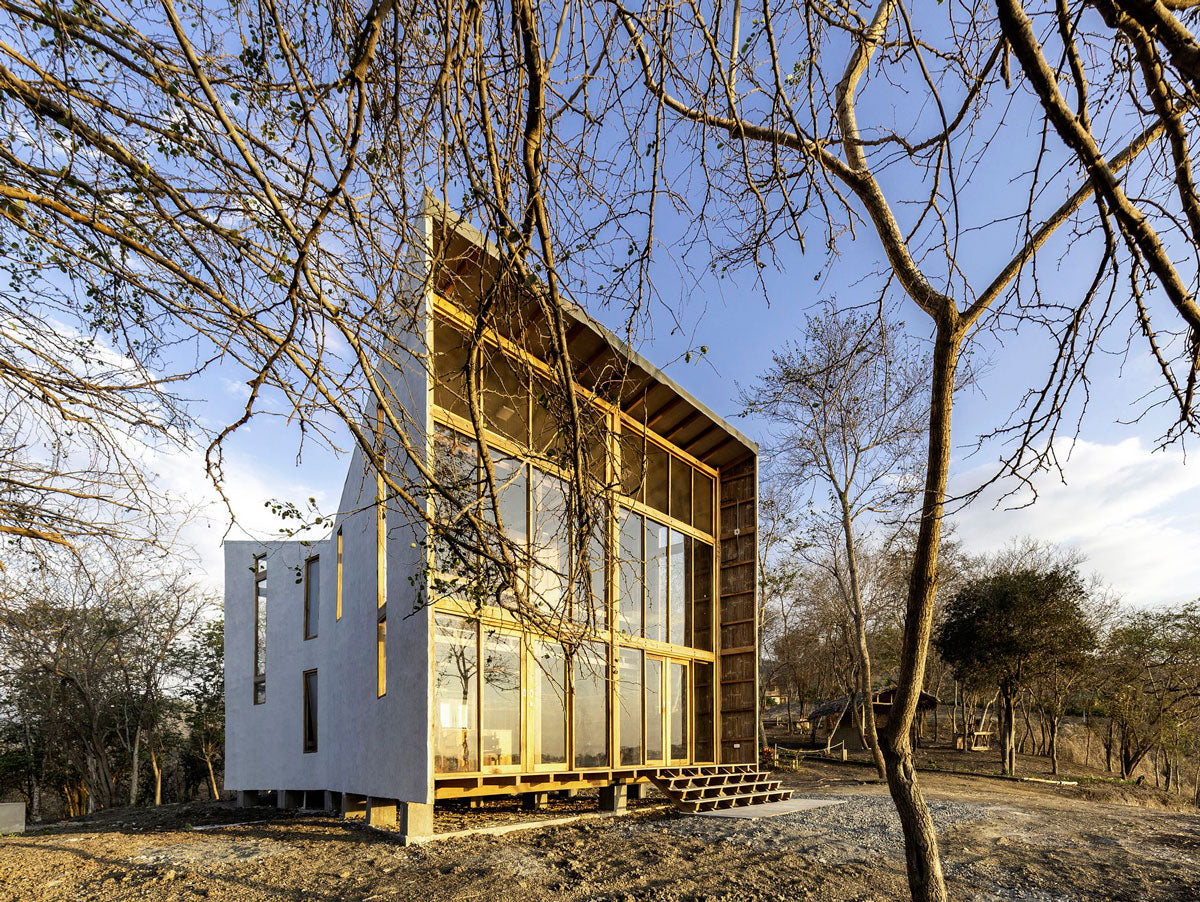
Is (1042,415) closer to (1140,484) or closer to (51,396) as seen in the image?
(1140,484)

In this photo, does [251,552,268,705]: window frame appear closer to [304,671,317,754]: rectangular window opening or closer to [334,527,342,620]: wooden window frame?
[304,671,317,754]: rectangular window opening

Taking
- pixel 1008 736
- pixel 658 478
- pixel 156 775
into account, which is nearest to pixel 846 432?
pixel 658 478

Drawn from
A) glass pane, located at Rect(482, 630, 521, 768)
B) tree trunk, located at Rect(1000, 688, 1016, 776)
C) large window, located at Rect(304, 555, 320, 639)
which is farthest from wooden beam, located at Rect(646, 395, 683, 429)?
tree trunk, located at Rect(1000, 688, 1016, 776)

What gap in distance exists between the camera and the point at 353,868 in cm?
→ 725

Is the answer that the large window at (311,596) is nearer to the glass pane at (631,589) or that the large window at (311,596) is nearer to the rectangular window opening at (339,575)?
the rectangular window opening at (339,575)

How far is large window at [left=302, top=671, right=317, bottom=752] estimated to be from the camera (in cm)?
1362

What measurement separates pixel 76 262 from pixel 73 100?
772mm

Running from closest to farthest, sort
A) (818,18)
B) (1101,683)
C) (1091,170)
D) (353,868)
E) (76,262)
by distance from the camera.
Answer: (1091,170)
(818,18)
(76,262)
(353,868)
(1101,683)

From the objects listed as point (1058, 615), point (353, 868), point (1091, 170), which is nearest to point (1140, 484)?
point (1091, 170)

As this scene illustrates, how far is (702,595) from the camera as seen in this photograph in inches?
551

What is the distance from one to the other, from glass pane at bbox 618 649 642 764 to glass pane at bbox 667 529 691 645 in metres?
1.24

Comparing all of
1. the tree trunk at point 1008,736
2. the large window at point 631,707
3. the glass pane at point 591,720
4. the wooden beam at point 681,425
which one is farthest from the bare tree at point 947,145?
the tree trunk at point 1008,736

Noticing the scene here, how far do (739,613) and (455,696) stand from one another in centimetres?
689

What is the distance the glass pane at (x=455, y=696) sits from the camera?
8.16m
